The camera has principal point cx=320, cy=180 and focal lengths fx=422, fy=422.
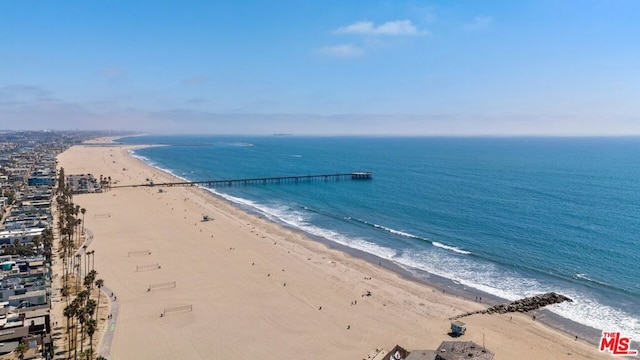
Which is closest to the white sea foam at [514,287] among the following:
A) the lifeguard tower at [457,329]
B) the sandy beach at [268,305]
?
the sandy beach at [268,305]

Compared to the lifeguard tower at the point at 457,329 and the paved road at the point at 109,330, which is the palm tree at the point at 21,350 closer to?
the paved road at the point at 109,330

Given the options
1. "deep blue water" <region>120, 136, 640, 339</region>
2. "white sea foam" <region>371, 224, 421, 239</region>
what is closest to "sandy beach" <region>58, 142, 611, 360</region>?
"deep blue water" <region>120, 136, 640, 339</region>

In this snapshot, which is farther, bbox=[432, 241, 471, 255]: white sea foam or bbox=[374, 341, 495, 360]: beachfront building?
bbox=[432, 241, 471, 255]: white sea foam

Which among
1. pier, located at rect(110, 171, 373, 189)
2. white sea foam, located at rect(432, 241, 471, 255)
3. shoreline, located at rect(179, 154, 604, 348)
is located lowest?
shoreline, located at rect(179, 154, 604, 348)

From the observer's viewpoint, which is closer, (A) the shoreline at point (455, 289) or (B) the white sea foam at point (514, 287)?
(A) the shoreline at point (455, 289)

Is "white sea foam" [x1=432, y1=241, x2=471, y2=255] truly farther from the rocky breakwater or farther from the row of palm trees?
the row of palm trees

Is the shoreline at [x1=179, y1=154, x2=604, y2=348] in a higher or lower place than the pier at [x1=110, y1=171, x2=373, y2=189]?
lower
